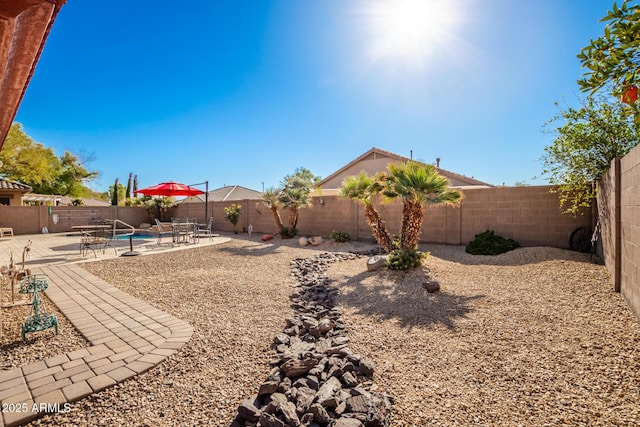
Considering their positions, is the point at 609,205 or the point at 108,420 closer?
the point at 108,420

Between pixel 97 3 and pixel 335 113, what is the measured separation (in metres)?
9.30

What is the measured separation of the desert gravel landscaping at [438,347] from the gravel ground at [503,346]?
1 cm

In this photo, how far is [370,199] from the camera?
7.85m

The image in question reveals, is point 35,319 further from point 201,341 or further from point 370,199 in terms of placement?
point 370,199

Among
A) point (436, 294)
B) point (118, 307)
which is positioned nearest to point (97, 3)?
point (118, 307)

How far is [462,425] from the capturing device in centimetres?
193

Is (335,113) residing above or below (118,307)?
above

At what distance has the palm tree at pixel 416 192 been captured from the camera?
20.5 feet

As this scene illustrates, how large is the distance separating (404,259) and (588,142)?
481 cm

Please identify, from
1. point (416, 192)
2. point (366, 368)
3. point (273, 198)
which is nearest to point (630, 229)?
point (416, 192)

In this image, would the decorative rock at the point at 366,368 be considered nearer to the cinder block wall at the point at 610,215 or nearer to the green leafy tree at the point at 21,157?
the cinder block wall at the point at 610,215

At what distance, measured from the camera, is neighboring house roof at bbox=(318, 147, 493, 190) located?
15.3 metres

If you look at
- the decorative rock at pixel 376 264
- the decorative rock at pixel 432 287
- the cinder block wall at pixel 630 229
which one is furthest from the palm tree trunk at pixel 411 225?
the cinder block wall at pixel 630 229

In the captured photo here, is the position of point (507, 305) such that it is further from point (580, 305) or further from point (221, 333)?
point (221, 333)
